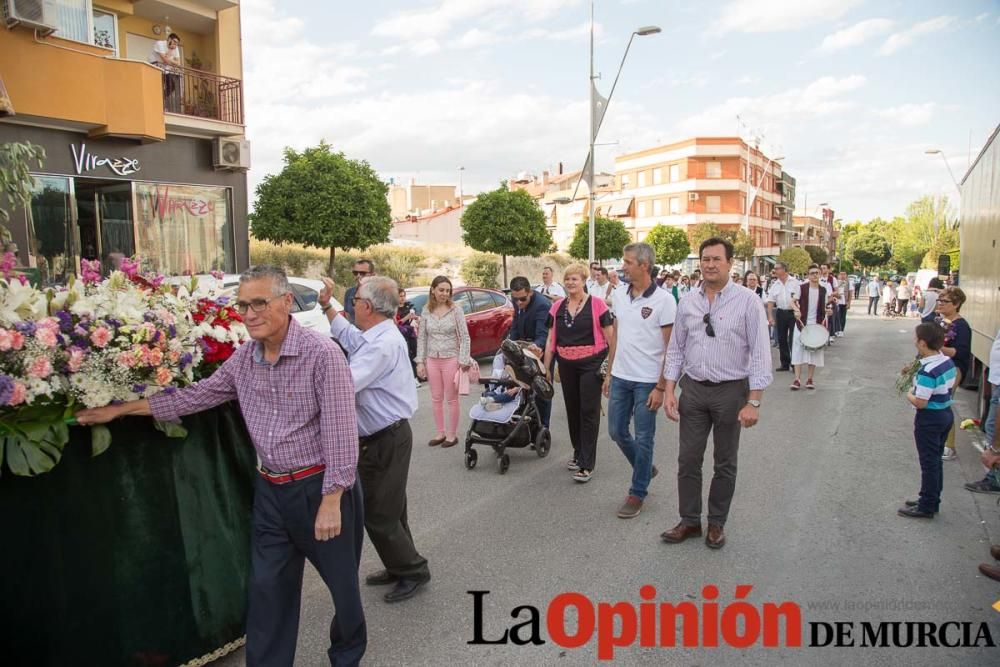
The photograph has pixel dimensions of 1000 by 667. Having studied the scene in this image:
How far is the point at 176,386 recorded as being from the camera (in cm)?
309

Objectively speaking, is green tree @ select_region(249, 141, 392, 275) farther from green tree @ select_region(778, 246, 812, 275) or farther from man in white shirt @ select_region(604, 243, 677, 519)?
green tree @ select_region(778, 246, 812, 275)

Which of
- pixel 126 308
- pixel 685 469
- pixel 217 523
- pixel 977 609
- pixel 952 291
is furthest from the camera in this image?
pixel 952 291

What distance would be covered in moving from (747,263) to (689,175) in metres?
10.7

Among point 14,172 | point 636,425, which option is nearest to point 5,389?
point 14,172

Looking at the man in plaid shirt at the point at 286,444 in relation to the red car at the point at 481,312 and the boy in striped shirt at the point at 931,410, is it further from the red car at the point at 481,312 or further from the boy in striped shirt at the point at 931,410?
the red car at the point at 481,312

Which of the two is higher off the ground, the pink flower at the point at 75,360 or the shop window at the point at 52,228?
the shop window at the point at 52,228

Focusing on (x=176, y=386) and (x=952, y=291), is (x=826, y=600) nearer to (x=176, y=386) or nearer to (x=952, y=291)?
Answer: (x=176, y=386)

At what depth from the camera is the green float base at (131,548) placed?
271 centimetres

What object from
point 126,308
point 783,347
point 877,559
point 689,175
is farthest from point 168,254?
point 689,175

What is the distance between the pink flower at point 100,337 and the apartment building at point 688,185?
2811 inches

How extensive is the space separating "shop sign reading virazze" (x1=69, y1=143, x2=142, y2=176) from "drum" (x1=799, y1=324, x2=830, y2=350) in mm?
14007

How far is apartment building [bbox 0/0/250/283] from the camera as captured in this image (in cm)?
1293

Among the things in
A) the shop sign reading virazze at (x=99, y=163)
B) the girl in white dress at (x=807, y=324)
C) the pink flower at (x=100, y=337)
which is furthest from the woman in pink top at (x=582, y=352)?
the shop sign reading virazze at (x=99, y=163)

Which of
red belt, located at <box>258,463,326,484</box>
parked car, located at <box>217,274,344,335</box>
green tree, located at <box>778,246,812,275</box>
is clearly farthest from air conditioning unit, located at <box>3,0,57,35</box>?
green tree, located at <box>778,246,812,275</box>
